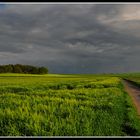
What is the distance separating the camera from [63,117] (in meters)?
12.2

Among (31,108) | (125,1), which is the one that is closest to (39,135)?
(31,108)

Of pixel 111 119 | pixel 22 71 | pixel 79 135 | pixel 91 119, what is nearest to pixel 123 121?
pixel 111 119

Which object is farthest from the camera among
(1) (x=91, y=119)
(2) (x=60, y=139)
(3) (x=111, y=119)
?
(3) (x=111, y=119)

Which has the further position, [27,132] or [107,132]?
[107,132]

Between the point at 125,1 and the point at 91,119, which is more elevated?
the point at 125,1

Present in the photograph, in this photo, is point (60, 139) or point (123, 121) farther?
point (123, 121)

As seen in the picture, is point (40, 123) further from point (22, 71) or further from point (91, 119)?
point (22, 71)

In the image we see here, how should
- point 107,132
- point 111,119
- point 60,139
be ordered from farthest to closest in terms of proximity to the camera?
point 111,119, point 107,132, point 60,139

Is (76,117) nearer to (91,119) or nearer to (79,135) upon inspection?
(91,119)

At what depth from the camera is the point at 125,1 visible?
10398mm

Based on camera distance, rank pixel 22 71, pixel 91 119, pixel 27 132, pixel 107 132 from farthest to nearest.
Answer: pixel 22 71 < pixel 91 119 < pixel 107 132 < pixel 27 132

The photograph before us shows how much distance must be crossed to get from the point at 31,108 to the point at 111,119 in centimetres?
329

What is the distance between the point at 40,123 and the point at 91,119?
84.3 inches

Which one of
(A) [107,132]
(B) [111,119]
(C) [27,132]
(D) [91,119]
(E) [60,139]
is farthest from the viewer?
(B) [111,119]
